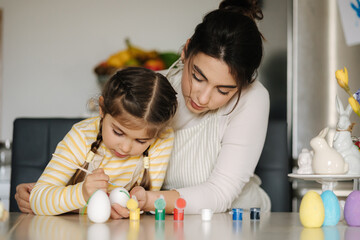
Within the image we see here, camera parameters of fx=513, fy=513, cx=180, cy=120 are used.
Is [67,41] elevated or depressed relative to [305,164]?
elevated

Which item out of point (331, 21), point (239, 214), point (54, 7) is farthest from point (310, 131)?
point (54, 7)

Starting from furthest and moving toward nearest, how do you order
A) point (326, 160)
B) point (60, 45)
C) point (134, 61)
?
point (60, 45) < point (134, 61) < point (326, 160)

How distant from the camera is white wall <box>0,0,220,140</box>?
3102 mm

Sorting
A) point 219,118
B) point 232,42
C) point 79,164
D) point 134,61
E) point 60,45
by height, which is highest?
point 60,45

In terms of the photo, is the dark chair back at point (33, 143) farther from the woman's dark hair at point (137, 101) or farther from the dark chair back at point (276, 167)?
the dark chair back at point (276, 167)

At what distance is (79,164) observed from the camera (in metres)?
1.41

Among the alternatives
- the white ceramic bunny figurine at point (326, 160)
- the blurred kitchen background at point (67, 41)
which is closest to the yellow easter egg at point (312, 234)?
the white ceramic bunny figurine at point (326, 160)

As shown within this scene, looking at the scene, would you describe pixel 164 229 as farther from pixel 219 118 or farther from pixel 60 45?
pixel 60 45

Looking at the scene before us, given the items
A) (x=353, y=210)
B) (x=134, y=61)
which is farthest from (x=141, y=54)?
(x=353, y=210)

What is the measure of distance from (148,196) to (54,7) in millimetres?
2096

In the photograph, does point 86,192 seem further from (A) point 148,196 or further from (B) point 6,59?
(B) point 6,59

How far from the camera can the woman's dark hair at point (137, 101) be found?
135 cm

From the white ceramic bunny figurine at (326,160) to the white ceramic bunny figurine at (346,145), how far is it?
45mm

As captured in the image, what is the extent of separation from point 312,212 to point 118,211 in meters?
0.44
